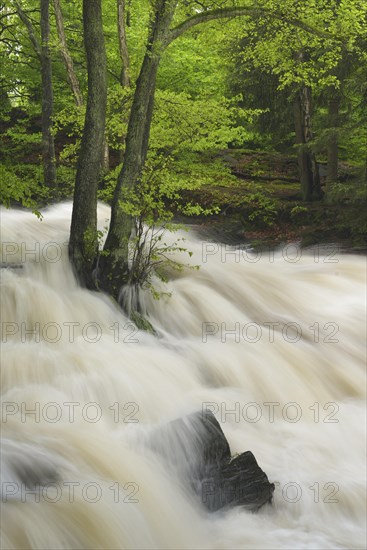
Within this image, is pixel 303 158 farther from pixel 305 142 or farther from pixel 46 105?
pixel 46 105

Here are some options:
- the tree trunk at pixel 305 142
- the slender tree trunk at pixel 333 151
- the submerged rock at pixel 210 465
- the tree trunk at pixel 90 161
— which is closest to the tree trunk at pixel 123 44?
the tree trunk at pixel 305 142

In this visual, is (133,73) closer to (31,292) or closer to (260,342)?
(31,292)

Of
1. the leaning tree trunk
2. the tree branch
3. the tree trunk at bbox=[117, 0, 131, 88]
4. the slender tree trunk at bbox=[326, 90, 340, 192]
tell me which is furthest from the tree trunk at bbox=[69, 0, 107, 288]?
the slender tree trunk at bbox=[326, 90, 340, 192]

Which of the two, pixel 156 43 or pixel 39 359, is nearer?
pixel 39 359

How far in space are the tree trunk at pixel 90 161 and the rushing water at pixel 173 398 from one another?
36 cm

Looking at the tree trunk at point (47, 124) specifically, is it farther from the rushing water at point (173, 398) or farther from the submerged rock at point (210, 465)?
the submerged rock at point (210, 465)

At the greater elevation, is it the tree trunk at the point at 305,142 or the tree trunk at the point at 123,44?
the tree trunk at the point at 123,44

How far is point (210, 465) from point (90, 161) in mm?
5022

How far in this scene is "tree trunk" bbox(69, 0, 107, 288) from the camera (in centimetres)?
816

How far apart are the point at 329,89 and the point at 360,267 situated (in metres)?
5.27

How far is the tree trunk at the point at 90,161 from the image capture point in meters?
8.16

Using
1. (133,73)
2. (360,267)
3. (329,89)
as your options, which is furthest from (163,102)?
(329,89)

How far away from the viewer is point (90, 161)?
8.41 m

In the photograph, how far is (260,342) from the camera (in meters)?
7.75
